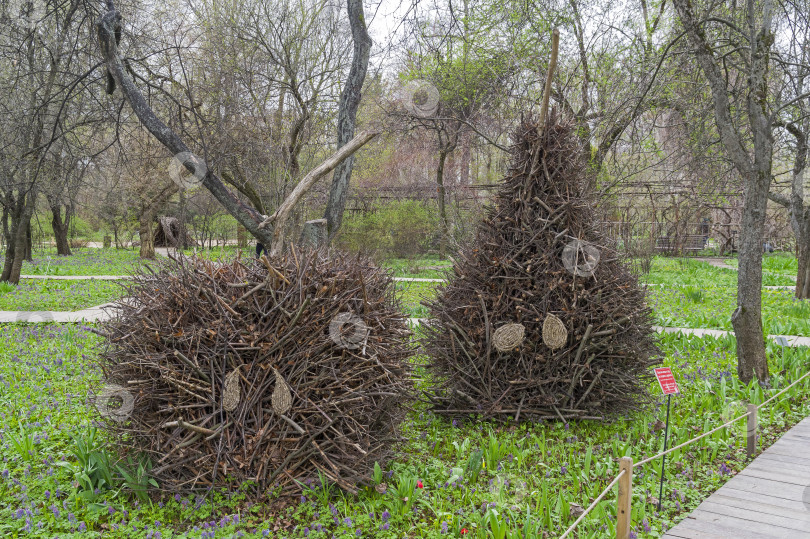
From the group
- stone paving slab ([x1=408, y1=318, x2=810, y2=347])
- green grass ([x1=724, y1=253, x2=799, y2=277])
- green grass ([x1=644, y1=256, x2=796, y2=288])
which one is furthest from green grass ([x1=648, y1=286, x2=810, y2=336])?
green grass ([x1=724, y1=253, x2=799, y2=277])

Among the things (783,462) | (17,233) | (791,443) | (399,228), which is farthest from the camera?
(399,228)

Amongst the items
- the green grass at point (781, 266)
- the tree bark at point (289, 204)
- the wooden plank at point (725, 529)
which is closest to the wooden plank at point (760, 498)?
the wooden plank at point (725, 529)

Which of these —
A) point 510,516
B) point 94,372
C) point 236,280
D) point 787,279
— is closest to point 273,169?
point 94,372

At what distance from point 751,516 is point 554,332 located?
1615mm

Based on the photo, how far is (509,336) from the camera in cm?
442

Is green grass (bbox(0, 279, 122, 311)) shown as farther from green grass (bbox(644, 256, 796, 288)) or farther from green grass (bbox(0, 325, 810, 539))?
green grass (bbox(644, 256, 796, 288))

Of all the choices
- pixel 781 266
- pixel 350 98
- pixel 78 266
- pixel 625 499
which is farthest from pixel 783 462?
pixel 78 266

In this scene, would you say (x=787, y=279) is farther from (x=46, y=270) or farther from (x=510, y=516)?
(x=46, y=270)

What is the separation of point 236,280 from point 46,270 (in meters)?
15.4

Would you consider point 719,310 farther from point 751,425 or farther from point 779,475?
point 779,475

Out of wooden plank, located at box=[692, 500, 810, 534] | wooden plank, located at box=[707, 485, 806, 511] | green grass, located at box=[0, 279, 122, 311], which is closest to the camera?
wooden plank, located at box=[692, 500, 810, 534]

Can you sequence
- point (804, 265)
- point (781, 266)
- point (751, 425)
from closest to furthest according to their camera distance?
point (751, 425), point (804, 265), point (781, 266)

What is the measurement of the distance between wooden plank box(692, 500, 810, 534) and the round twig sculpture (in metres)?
1.55

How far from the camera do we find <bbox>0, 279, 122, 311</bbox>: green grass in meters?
10.8
